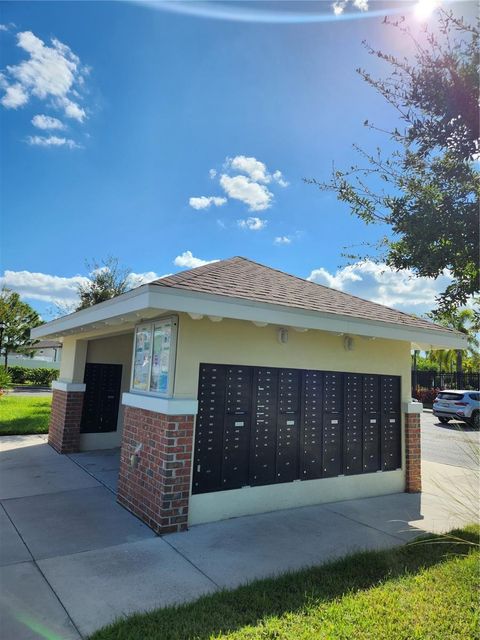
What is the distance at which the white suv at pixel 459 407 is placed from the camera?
1867 cm

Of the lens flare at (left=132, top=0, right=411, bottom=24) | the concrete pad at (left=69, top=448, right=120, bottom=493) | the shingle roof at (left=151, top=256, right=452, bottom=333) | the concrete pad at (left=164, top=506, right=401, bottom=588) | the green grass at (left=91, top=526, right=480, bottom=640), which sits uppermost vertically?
the lens flare at (left=132, top=0, right=411, bottom=24)

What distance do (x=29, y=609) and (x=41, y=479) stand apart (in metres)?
4.43

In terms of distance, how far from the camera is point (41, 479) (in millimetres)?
7242

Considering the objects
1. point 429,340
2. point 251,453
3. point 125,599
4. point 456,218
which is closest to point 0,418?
point 251,453

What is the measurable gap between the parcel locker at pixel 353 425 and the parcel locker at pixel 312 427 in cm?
59

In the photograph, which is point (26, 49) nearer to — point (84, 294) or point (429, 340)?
point (429, 340)

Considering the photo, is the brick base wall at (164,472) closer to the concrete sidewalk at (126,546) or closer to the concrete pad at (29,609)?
the concrete sidewalk at (126,546)

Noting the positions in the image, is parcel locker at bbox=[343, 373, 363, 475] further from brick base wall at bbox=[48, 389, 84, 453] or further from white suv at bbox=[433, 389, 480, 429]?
white suv at bbox=[433, 389, 480, 429]

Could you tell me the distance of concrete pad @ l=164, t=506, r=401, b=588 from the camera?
4113 millimetres

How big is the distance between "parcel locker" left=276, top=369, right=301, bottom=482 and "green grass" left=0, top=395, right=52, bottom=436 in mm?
8916

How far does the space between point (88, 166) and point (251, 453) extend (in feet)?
23.1

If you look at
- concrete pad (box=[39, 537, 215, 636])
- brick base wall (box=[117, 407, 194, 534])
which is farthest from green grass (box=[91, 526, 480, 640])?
brick base wall (box=[117, 407, 194, 534])

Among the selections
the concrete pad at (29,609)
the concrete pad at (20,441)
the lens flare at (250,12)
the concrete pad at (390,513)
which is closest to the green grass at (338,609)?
the concrete pad at (29,609)

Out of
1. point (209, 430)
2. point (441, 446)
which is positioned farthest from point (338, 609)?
point (441, 446)
